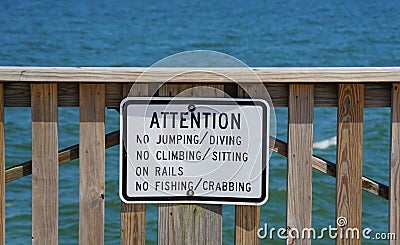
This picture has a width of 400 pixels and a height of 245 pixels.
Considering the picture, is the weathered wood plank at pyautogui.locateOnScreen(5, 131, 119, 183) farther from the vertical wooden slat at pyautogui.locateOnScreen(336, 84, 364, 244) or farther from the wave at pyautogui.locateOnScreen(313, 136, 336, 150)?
the wave at pyautogui.locateOnScreen(313, 136, 336, 150)

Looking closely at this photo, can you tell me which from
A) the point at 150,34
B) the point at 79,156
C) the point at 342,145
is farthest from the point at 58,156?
the point at 150,34

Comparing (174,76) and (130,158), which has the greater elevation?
(174,76)

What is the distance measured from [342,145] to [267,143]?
227 millimetres

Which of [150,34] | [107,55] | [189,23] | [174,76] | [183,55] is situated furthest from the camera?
[189,23]

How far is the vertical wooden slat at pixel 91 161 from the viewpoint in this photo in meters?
2.32

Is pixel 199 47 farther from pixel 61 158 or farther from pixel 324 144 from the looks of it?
pixel 61 158

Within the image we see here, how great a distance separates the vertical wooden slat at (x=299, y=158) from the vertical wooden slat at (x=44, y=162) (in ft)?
2.26

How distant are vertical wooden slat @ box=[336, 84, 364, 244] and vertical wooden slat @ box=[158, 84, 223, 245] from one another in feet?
1.20

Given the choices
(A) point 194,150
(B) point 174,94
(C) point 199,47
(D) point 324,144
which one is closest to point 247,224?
(A) point 194,150

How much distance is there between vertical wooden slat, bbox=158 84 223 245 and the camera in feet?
7.81

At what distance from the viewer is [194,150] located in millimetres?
2338

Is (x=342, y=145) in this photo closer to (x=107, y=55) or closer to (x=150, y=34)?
(x=107, y=55)

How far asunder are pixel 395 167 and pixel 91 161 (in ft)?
2.95

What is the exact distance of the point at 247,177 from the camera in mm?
2342
